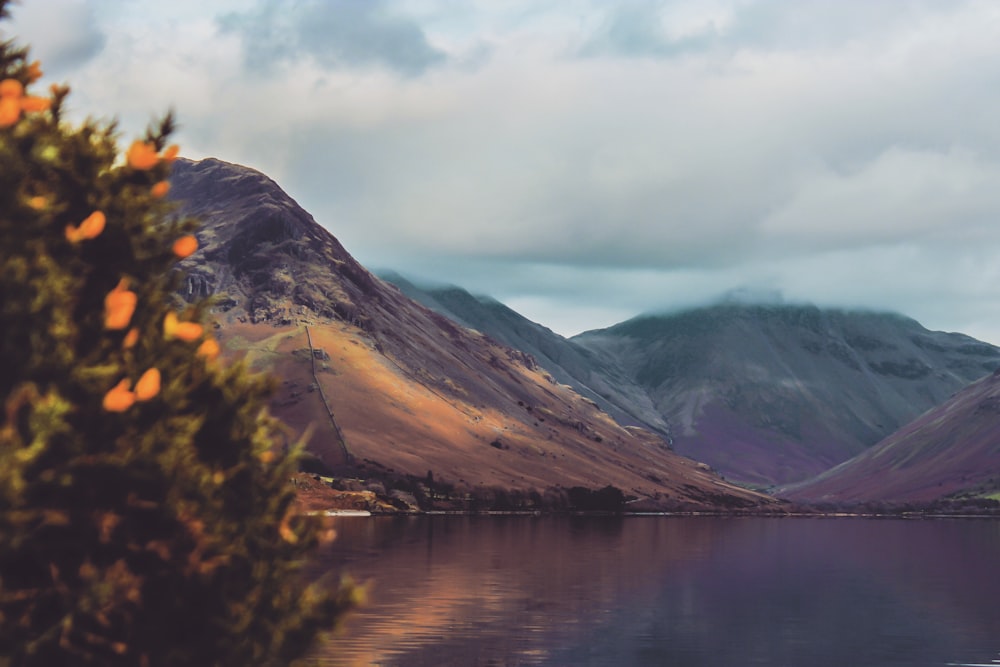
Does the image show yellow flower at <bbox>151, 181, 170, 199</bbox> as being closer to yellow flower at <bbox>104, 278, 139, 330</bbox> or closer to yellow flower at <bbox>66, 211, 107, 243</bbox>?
yellow flower at <bbox>66, 211, 107, 243</bbox>

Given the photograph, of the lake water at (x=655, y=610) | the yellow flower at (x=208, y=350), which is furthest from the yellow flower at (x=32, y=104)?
the lake water at (x=655, y=610)

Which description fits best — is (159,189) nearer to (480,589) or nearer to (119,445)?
(119,445)

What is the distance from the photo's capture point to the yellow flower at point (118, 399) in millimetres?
14820

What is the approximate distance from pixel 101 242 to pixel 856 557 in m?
185

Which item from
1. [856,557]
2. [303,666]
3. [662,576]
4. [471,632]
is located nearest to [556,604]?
[471,632]

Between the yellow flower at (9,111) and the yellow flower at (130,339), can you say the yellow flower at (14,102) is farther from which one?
the yellow flower at (130,339)

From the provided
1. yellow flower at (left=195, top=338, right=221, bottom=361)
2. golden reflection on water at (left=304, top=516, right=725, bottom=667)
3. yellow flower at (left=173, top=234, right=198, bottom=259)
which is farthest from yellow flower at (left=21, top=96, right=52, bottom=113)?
golden reflection on water at (left=304, top=516, right=725, bottom=667)

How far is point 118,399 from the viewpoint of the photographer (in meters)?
14.9

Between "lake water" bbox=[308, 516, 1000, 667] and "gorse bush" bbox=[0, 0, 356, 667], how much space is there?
29823mm

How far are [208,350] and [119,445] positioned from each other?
88.9 inches

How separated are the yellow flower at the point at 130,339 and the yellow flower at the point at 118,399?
73 centimetres

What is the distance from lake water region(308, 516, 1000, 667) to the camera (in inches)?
3000

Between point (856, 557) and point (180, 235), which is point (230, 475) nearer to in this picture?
point (180, 235)

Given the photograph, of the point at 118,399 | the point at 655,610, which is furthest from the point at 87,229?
the point at 655,610
